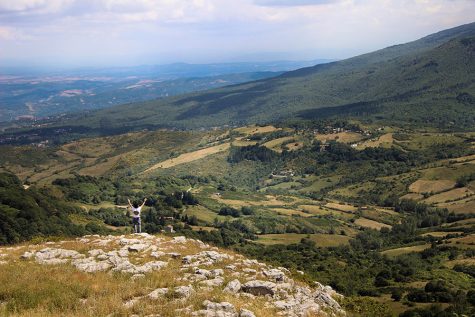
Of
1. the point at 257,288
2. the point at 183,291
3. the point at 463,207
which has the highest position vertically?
the point at 183,291

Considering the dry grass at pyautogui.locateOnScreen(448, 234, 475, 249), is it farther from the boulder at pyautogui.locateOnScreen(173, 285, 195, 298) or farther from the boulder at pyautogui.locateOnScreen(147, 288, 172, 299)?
the boulder at pyautogui.locateOnScreen(147, 288, 172, 299)

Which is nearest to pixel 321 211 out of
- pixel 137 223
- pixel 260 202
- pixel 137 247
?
pixel 260 202

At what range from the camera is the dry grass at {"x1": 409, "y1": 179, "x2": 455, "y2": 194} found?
625ft

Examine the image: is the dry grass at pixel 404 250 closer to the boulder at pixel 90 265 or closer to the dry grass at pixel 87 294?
the dry grass at pixel 87 294

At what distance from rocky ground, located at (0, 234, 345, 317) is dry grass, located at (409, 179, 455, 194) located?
178643mm

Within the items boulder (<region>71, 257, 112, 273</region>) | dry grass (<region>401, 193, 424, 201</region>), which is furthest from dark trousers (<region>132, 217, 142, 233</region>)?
dry grass (<region>401, 193, 424, 201</region>)

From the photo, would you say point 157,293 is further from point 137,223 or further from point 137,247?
point 137,223

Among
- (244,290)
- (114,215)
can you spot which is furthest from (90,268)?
(114,215)

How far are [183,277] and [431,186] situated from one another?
7589 inches

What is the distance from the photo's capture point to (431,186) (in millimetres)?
193750

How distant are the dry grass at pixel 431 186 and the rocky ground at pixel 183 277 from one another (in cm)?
17864

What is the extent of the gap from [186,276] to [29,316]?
1012cm

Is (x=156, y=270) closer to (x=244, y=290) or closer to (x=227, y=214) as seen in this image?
(x=244, y=290)

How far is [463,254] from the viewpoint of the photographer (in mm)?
94812
